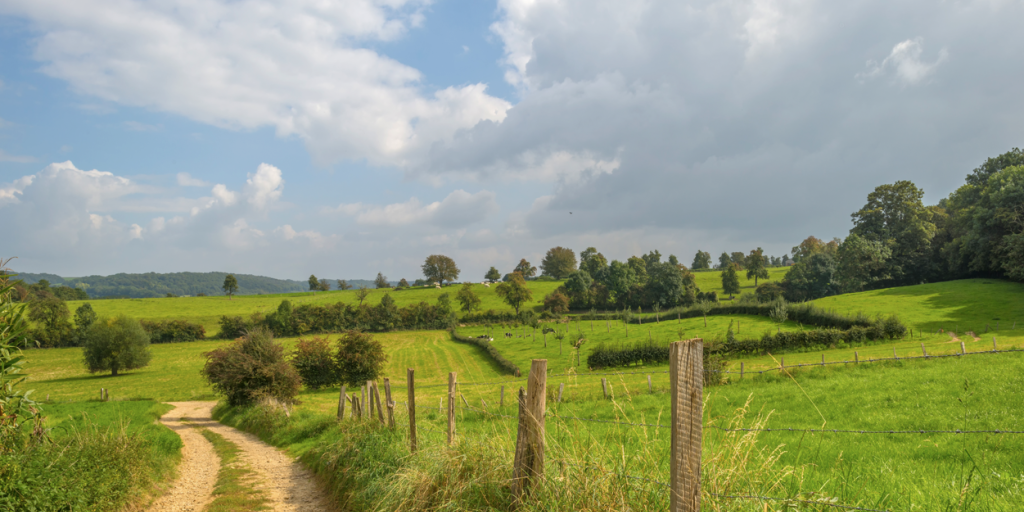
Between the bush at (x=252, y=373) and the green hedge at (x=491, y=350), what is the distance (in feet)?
49.3

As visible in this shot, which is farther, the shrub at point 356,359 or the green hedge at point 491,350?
the green hedge at point 491,350

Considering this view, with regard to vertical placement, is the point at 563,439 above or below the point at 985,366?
above

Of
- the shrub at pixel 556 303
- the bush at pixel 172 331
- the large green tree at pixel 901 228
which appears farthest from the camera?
the shrub at pixel 556 303

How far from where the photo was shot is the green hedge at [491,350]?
137 ft

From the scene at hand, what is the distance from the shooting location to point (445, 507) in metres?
4.57

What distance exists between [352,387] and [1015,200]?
64.5 m

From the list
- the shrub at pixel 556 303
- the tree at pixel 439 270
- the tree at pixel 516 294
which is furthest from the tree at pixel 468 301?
the tree at pixel 439 270

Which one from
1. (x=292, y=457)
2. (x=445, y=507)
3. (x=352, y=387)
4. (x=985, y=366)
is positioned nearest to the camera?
(x=445, y=507)

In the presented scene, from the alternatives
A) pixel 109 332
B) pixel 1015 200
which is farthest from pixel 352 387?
pixel 1015 200

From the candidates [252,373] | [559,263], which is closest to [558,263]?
[559,263]

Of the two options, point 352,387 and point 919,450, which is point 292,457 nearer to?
point 919,450

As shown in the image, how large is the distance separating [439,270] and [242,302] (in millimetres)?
47538

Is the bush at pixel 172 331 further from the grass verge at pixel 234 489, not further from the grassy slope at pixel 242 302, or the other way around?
→ the grass verge at pixel 234 489

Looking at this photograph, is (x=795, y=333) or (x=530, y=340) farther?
Answer: (x=530, y=340)
